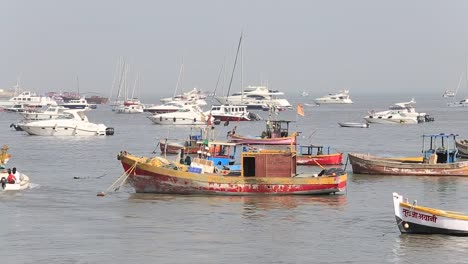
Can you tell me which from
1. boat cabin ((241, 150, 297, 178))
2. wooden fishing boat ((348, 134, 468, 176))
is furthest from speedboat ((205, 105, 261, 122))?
boat cabin ((241, 150, 297, 178))

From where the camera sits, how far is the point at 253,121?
5369 inches

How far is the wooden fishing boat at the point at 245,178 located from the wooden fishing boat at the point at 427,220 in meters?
10.1

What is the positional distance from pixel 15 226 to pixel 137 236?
191 inches

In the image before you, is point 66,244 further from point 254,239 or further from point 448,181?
point 448,181

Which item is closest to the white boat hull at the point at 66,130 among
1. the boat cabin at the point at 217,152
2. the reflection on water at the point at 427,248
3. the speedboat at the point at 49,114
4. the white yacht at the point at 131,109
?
the speedboat at the point at 49,114

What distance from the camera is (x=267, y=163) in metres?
42.4

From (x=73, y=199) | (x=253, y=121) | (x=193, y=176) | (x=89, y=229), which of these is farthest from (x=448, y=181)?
(x=253, y=121)

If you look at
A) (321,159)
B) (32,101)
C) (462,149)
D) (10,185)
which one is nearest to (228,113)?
(32,101)

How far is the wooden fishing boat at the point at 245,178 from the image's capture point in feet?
139

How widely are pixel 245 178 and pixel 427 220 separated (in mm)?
11574

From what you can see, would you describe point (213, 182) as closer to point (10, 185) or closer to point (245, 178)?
point (245, 178)

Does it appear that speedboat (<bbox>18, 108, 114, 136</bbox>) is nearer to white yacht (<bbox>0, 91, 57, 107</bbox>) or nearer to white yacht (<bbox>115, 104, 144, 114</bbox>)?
white yacht (<bbox>115, 104, 144, 114</bbox>)

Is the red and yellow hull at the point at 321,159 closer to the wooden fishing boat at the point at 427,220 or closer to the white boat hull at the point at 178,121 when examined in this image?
the wooden fishing boat at the point at 427,220

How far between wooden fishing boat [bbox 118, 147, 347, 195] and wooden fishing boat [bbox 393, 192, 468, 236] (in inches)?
399
